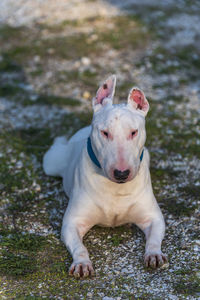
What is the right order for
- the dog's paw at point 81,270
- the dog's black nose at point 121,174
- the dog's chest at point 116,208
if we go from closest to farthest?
the dog's black nose at point 121,174 → the dog's paw at point 81,270 → the dog's chest at point 116,208

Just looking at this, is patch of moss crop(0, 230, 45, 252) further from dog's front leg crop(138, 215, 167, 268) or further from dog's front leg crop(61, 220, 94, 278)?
dog's front leg crop(138, 215, 167, 268)

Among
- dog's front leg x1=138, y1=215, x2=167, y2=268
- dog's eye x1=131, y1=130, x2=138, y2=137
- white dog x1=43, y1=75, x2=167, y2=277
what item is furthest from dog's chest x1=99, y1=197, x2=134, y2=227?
dog's eye x1=131, y1=130, x2=138, y2=137

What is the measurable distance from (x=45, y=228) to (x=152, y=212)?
4.38 feet

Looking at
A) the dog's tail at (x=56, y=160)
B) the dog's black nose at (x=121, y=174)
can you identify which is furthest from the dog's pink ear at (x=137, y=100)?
the dog's tail at (x=56, y=160)

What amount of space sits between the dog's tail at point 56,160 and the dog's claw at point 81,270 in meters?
2.16

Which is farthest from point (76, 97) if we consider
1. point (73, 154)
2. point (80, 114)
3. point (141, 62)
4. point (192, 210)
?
point (192, 210)

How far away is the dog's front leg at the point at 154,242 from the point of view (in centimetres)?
459

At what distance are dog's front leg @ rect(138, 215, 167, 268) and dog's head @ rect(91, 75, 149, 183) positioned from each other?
2.83ft

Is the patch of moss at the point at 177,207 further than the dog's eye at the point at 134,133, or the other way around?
the patch of moss at the point at 177,207

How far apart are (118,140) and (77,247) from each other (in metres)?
1.19

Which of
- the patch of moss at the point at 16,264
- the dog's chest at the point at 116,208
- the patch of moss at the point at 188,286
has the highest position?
the dog's chest at the point at 116,208

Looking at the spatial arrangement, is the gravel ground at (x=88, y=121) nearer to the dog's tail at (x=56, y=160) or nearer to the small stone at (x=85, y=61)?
the small stone at (x=85, y=61)

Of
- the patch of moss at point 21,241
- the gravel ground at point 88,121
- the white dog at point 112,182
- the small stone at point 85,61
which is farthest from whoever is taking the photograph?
the small stone at point 85,61

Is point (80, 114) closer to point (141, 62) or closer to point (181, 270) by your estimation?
point (141, 62)
